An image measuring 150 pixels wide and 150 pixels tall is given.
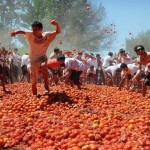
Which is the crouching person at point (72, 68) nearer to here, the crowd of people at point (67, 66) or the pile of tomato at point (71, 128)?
the crowd of people at point (67, 66)

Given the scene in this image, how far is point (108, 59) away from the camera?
633 inches

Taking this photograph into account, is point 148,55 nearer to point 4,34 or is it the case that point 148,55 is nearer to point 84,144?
point 84,144

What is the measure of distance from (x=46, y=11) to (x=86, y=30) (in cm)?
553

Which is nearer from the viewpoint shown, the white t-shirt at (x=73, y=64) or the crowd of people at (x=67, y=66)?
the crowd of people at (x=67, y=66)

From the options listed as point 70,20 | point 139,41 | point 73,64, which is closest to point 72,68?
point 73,64

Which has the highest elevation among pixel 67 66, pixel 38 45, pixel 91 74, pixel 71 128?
pixel 38 45

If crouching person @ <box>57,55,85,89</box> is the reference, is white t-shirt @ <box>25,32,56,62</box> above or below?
above

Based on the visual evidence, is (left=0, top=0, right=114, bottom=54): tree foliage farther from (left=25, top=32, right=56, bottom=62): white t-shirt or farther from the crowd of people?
(left=25, top=32, right=56, bottom=62): white t-shirt

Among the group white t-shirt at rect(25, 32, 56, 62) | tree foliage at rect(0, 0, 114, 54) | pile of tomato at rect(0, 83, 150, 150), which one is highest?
tree foliage at rect(0, 0, 114, 54)

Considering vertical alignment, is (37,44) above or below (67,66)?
above

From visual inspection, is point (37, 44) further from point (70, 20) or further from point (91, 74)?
point (70, 20)

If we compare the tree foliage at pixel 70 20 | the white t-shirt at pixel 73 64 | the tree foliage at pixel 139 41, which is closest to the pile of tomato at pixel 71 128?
the white t-shirt at pixel 73 64

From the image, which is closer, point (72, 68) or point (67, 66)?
point (67, 66)

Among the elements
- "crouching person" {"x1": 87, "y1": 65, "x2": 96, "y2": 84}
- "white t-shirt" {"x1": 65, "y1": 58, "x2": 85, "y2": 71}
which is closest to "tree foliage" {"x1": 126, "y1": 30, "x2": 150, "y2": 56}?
"crouching person" {"x1": 87, "y1": 65, "x2": 96, "y2": 84}
